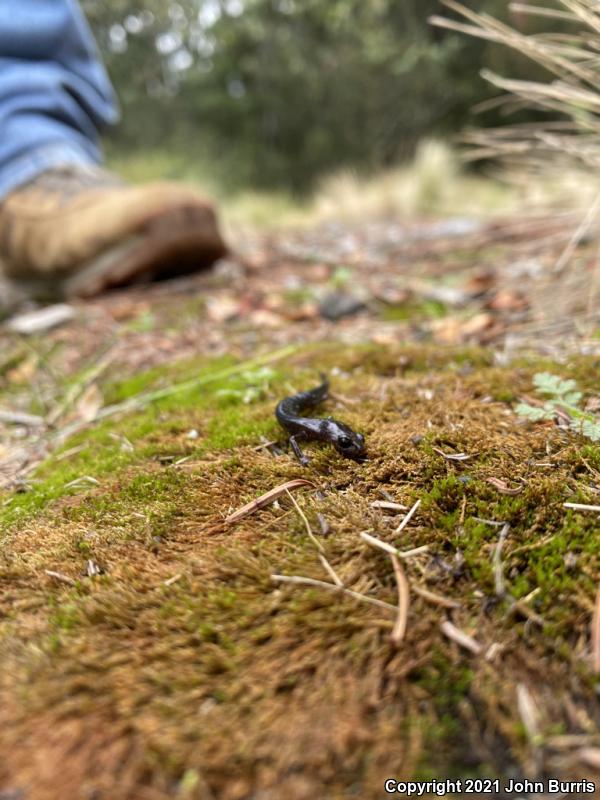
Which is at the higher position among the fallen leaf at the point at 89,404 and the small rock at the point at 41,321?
the small rock at the point at 41,321

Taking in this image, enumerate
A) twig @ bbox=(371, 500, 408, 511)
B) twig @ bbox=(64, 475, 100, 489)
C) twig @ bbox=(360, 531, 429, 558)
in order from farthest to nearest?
twig @ bbox=(64, 475, 100, 489) → twig @ bbox=(371, 500, 408, 511) → twig @ bbox=(360, 531, 429, 558)

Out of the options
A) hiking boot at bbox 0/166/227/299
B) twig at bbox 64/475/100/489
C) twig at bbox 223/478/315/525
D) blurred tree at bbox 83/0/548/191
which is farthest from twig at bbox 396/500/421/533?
blurred tree at bbox 83/0/548/191

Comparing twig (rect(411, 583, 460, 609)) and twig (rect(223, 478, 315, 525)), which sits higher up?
twig (rect(223, 478, 315, 525))

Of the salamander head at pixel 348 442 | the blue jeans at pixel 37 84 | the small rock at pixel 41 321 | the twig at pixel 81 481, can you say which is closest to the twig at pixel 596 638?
the salamander head at pixel 348 442

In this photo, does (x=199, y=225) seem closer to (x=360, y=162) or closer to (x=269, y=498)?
(x=269, y=498)

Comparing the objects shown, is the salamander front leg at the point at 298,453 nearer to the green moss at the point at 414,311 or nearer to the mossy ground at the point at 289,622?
the mossy ground at the point at 289,622

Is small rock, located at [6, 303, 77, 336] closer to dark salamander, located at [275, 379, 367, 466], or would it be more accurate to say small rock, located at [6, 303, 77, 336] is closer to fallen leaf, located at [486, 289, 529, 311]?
dark salamander, located at [275, 379, 367, 466]


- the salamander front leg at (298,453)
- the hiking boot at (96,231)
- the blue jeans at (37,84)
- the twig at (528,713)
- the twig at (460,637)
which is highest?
the blue jeans at (37,84)
